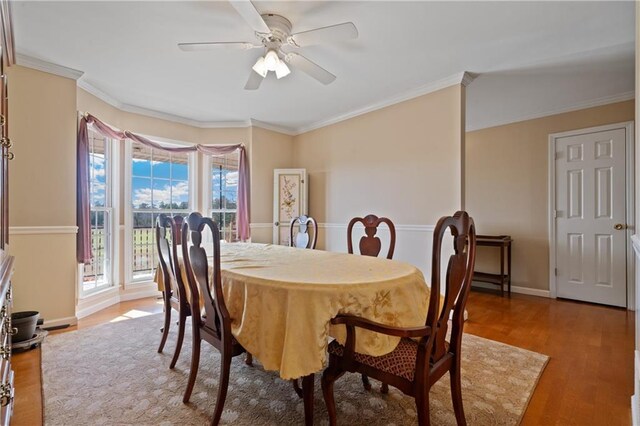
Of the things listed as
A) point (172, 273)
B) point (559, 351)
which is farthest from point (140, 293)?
point (559, 351)

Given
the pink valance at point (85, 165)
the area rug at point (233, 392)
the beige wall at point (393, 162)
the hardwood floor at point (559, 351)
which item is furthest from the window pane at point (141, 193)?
the beige wall at point (393, 162)

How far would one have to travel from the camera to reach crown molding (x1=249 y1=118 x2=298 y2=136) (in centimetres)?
466

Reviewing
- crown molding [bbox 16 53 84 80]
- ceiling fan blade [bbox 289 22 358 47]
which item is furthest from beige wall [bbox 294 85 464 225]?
crown molding [bbox 16 53 84 80]

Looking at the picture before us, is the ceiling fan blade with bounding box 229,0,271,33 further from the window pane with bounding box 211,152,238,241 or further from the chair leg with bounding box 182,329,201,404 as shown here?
the window pane with bounding box 211,152,238,241

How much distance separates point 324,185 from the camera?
184 inches

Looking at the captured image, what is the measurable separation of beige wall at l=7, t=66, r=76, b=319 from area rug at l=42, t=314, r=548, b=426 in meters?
0.67

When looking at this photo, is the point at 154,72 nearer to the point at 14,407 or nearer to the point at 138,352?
the point at 138,352

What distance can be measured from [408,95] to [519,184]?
2.13 metres

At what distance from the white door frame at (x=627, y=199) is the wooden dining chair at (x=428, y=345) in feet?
11.2

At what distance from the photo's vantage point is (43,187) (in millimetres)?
2838

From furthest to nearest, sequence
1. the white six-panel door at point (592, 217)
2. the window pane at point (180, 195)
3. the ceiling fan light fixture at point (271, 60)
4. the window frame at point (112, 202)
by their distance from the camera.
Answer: the window pane at point (180, 195) → the window frame at point (112, 202) → the white six-panel door at point (592, 217) → the ceiling fan light fixture at point (271, 60)

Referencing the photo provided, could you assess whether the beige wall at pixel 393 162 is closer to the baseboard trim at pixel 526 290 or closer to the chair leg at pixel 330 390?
the baseboard trim at pixel 526 290

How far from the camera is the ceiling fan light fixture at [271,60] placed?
223 cm

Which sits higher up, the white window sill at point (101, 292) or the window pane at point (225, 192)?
the window pane at point (225, 192)
